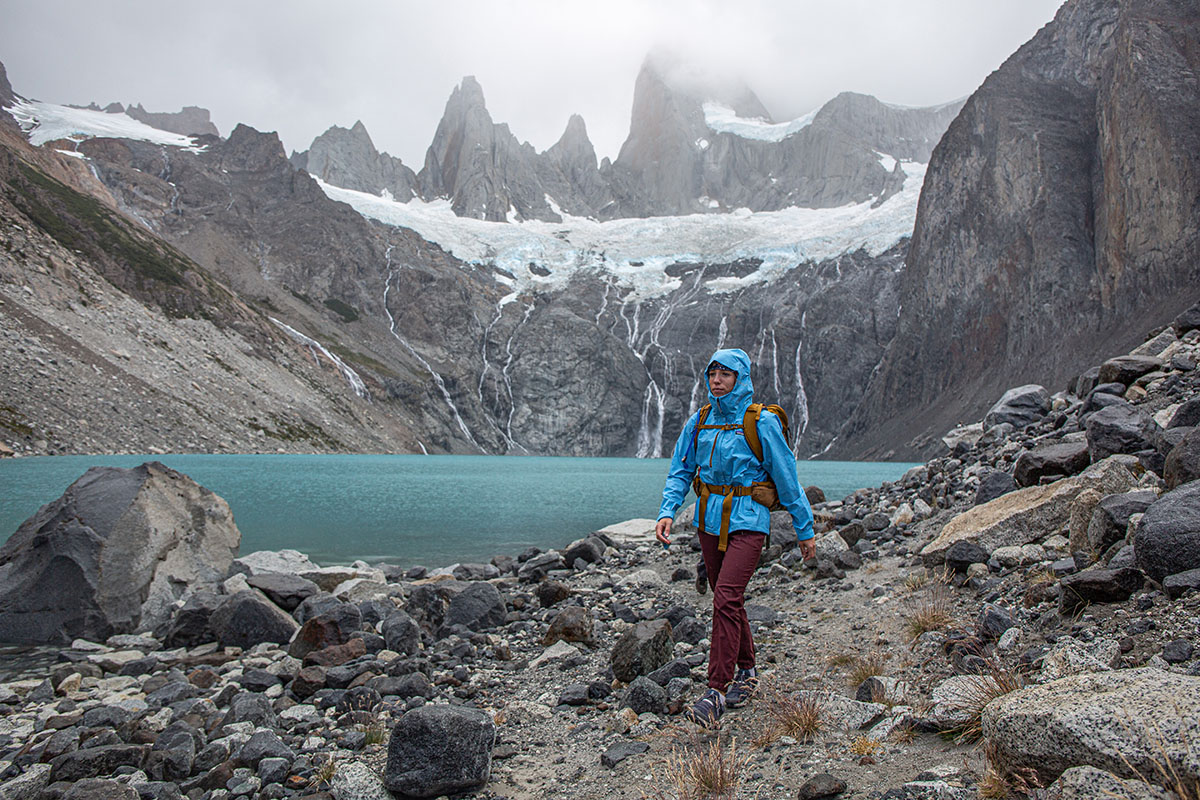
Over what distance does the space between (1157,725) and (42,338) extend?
57066 mm

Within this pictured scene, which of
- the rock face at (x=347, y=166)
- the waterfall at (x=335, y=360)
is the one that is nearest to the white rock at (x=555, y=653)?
the waterfall at (x=335, y=360)

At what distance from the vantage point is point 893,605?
20.7 feet

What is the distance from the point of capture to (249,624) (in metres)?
8.06

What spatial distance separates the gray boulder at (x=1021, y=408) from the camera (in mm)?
14164

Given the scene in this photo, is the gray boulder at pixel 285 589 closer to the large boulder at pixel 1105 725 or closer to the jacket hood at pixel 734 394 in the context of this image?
the jacket hood at pixel 734 394

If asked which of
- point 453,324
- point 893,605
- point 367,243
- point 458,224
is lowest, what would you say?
point 893,605

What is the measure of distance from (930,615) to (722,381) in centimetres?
255

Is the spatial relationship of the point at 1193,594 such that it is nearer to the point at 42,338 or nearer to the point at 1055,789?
the point at 1055,789

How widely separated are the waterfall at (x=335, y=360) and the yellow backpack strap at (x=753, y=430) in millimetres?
82289

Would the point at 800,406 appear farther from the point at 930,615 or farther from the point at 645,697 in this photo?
the point at 645,697

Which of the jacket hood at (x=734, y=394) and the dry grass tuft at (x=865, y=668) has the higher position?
the jacket hood at (x=734, y=394)

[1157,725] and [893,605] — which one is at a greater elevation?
[1157,725]

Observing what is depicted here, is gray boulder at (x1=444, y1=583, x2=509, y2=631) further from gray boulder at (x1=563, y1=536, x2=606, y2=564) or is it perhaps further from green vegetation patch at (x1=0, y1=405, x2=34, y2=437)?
green vegetation patch at (x1=0, y1=405, x2=34, y2=437)

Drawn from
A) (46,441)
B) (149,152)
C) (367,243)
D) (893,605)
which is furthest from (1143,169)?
(149,152)
